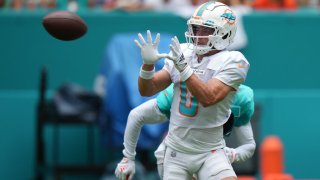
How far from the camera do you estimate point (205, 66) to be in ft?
26.2

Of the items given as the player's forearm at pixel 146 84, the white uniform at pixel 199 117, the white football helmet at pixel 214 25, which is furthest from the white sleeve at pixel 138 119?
the white football helmet at pixel 214 25

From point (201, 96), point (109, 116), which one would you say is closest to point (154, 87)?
point (201, 96)

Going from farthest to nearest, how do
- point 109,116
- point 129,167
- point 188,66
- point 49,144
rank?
point 49,144 < point 109,116 < point 129,167 < point 188,66

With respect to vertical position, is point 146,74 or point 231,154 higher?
point 146,74

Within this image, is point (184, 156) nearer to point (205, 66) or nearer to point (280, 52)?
point (205, 66)

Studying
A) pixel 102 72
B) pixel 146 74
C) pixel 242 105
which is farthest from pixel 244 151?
pixel 102 72

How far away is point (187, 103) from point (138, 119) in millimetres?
462

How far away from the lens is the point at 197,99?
7.81m

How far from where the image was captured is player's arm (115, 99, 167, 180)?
825cm

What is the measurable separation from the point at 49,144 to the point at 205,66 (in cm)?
518

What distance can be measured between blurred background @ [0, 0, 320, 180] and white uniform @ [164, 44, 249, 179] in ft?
14.2

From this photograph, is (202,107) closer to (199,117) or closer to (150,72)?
(199,117)

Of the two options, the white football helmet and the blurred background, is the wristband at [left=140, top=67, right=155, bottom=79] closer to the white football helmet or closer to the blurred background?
the white football helmet

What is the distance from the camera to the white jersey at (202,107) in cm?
794
